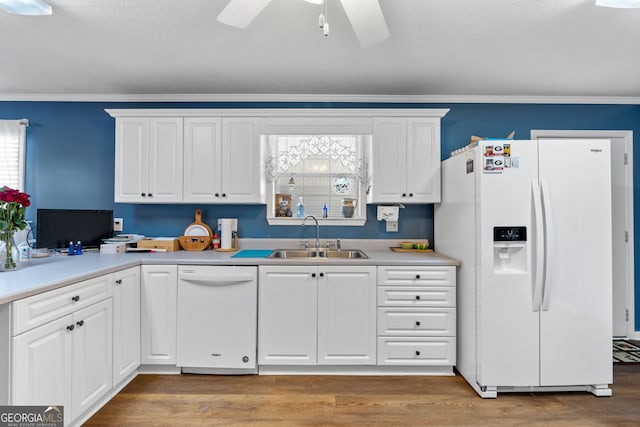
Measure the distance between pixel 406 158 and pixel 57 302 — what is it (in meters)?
2.71

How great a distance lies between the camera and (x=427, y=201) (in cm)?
311

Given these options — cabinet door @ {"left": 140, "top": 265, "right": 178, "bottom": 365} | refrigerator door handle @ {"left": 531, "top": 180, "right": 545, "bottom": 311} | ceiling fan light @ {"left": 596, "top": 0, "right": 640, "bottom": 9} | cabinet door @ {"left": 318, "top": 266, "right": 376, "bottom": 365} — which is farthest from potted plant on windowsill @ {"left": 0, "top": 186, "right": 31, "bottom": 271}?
ceiling fan light @ {"left": 596, "top": 0, "right": 640, "bottom": 9}

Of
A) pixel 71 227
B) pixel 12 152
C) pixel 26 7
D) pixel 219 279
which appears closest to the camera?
pixel 26 7

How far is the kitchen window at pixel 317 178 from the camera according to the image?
3330 millimetres

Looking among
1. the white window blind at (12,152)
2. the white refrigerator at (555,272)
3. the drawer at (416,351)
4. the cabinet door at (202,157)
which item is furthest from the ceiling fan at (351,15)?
the white window blind at (12,152)

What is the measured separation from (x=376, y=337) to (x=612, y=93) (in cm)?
332

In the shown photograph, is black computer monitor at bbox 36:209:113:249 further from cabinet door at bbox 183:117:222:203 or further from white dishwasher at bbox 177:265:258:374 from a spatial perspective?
white dishwasher at bbox 177:265:258:374

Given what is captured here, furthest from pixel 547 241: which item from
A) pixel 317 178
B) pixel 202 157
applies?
pixel 202 157

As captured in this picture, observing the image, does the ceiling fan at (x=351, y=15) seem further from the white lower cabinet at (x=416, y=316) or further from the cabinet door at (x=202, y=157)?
the white lower cabinet at (x=416, y=316)

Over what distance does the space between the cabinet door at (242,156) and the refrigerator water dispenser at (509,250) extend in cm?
200

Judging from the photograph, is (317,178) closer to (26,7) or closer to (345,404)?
(345,404)

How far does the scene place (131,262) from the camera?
8.27 ft

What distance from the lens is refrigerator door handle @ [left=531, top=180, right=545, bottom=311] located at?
231 cm

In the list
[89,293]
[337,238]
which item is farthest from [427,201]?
[89,293]
